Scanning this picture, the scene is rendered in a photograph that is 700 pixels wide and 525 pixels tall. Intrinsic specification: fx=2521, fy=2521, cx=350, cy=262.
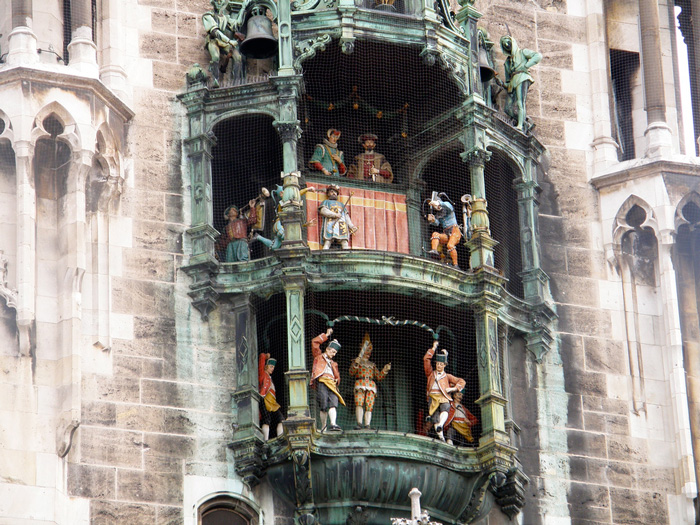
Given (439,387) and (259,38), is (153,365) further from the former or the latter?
(259,38)

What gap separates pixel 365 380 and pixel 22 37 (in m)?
6.17

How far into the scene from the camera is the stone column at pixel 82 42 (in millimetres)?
32312

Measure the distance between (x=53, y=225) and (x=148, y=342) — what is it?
1.89m

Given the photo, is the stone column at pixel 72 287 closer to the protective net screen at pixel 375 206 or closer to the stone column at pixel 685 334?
the protective net screen at pixel 375 206

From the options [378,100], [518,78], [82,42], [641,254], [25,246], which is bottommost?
[25,246]

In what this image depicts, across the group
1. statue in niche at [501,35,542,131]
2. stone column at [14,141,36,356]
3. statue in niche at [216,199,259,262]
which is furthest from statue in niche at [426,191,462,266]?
stone column at [14,141,36,356]

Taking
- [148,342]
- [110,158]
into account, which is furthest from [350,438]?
[110,158]

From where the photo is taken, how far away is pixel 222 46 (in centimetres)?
3325

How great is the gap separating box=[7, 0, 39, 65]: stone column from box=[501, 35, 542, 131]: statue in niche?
257 inches

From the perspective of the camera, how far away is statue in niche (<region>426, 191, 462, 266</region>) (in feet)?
108

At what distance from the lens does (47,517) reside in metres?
29.8

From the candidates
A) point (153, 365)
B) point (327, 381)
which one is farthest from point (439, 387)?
point (153, 365)

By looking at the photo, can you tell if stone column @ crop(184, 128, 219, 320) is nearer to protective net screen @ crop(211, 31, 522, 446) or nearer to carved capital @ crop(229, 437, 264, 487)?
protective net screen @ crop(211, 31, 522, 446)

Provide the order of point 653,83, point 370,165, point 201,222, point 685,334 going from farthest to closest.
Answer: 1. point 653,83
2. point 370,165
3. point 685,334
4. point 201,222
